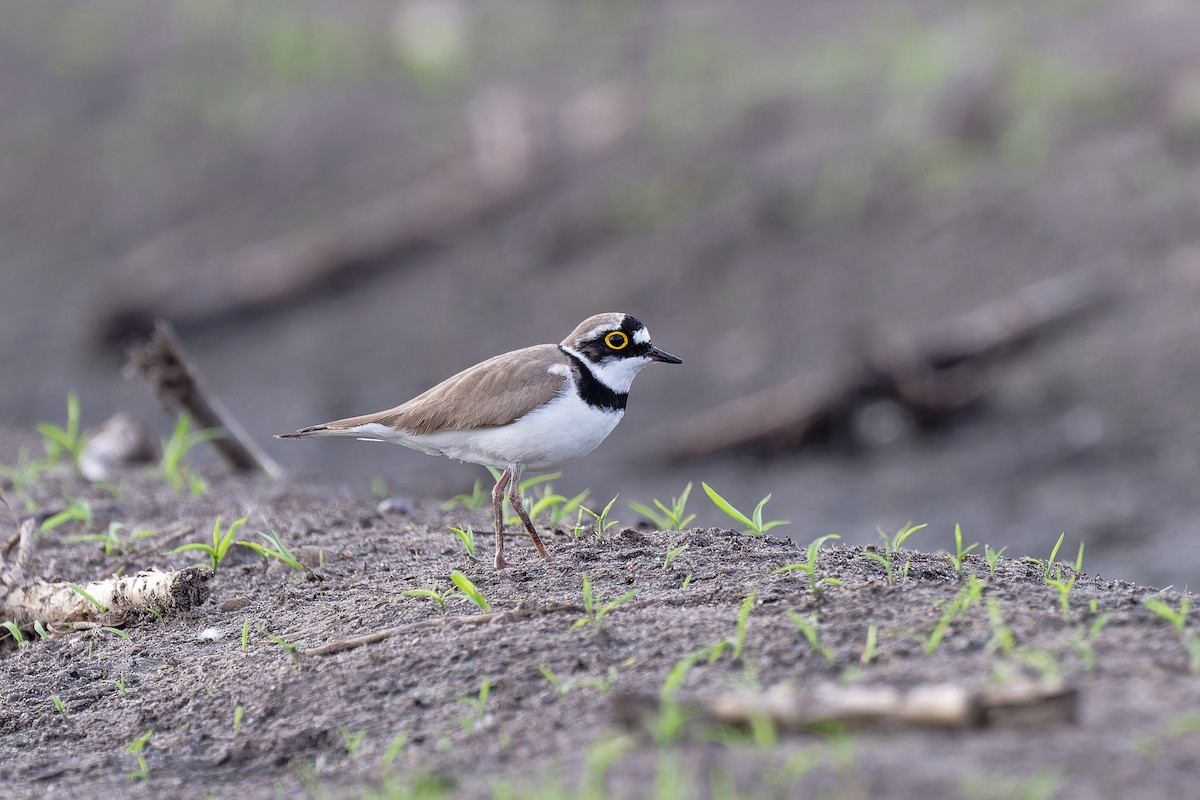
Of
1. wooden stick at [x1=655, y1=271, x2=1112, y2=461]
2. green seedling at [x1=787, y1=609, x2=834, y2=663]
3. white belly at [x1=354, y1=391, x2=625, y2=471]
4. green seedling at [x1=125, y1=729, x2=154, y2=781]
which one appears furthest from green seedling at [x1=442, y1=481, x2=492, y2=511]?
wooden stick at [x1=655, y1=271, x2=1112, y2=461]

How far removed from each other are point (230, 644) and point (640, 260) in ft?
36.1

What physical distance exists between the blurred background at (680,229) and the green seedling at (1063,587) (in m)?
4.09

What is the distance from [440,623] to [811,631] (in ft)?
4.35

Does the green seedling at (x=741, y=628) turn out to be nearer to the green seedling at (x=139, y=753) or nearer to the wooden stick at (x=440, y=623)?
the wooden stick at (x=440, y=623)

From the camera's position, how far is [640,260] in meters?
15.5

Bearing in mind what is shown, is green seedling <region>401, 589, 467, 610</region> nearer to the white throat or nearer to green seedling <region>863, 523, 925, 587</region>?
the white throat

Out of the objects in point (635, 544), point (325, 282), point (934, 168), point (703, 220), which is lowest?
point (635, 544)

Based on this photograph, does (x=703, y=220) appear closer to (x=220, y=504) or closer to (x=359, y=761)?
(x=220, y=504)

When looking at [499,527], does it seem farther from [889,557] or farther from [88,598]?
[88,598]

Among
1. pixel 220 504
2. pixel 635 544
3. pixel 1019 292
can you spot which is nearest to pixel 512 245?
pixel 1019 292

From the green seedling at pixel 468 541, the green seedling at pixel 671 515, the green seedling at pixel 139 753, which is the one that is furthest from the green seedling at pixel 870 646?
the green seedling at pixel 139 753

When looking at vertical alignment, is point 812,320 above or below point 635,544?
above

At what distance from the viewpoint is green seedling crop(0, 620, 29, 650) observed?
550cm

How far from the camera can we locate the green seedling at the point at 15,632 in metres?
5.50
